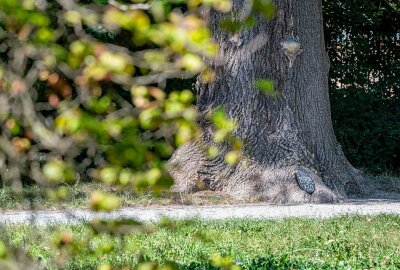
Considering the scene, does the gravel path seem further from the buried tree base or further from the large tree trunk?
the large tree trunk

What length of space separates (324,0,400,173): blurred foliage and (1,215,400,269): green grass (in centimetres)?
664

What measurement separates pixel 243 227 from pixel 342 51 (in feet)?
27.6

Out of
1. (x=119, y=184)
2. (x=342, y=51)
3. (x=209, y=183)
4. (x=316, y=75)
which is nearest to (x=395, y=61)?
(x=342, y=51)

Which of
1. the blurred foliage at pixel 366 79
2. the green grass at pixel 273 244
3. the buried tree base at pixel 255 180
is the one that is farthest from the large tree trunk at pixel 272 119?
the blurred foliage at pixel 366 79

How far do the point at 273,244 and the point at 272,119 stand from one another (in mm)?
4793

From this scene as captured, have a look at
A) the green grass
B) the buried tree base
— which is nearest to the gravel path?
the buried tree base

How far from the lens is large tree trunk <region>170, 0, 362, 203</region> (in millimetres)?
12461

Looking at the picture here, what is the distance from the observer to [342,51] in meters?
16.9

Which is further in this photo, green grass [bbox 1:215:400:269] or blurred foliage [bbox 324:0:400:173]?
blurred foliage [bbox 324:0:400:173]

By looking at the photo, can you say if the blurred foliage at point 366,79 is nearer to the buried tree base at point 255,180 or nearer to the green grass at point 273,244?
the buried tree base at point 255,180

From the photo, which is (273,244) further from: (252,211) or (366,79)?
(366,79)

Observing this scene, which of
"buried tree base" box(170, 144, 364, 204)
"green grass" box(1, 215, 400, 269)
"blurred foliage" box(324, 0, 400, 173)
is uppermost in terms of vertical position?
"blurred foliage" box(324, 0, 400, 173)

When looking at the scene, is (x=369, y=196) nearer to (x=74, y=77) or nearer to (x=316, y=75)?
(x=316, y=75)

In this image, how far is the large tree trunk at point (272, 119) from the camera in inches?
491
